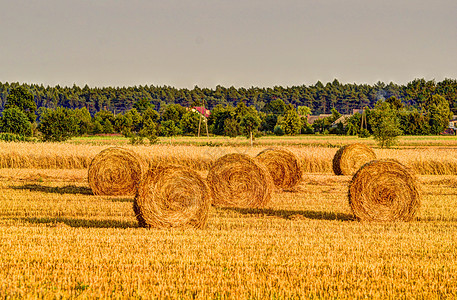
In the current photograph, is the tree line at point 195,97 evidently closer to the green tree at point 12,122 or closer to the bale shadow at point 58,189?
A: the green tree at point 12,122

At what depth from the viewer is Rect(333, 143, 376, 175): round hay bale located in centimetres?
2605

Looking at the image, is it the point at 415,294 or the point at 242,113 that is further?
the point at 242,113

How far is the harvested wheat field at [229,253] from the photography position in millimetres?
7996

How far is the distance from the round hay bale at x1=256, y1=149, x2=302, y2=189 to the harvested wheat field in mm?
3528

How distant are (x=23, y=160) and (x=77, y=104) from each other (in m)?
139

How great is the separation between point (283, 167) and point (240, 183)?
4.69 metres

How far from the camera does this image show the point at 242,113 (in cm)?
6288

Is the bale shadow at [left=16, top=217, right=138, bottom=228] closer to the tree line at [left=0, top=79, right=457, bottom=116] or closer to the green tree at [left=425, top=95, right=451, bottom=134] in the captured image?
the green tree at [left=425, top=95, right=451, bottom=134]

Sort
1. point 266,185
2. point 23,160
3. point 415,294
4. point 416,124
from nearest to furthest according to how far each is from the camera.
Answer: point 415,294, point 266,185, point 23,160, point 416,124

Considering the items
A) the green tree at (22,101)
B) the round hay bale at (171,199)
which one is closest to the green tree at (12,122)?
the green tree at (22,101)

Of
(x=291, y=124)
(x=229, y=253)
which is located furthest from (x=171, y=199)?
(x=291, y=124)

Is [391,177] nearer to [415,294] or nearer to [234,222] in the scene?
[234,222]

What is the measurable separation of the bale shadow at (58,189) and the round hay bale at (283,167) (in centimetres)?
627

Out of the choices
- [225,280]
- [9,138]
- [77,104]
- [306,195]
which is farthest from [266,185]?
[77,104]
